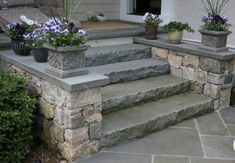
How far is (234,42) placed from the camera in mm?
4836

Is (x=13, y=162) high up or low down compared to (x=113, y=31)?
down

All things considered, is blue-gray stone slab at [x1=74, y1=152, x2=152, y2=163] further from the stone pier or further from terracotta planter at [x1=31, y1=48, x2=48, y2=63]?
the stone pier

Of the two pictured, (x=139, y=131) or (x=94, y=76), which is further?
(x=139, y=131)

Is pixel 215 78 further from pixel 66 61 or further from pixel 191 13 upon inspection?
pixel 66 61

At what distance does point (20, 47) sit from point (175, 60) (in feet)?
6.64

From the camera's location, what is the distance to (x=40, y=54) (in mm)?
3467

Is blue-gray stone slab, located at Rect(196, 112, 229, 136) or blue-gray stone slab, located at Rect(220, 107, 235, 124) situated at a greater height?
blue-gray stone slab, located at Rect(220, 107, 235, 124)

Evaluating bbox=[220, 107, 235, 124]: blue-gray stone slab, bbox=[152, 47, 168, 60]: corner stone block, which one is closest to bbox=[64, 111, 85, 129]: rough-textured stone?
bbox=[220, 107, 235, 124]: blue-gray stone slab

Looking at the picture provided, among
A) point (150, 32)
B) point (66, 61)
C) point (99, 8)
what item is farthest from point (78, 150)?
point (99, 8)

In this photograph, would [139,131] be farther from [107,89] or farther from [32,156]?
[32,156]

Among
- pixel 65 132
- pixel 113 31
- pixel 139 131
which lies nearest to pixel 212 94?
pixel 139 131

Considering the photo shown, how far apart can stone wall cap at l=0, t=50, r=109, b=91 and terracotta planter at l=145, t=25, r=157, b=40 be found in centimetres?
189

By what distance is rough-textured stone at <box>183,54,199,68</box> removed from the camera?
4.41m

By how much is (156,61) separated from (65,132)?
2.04m
